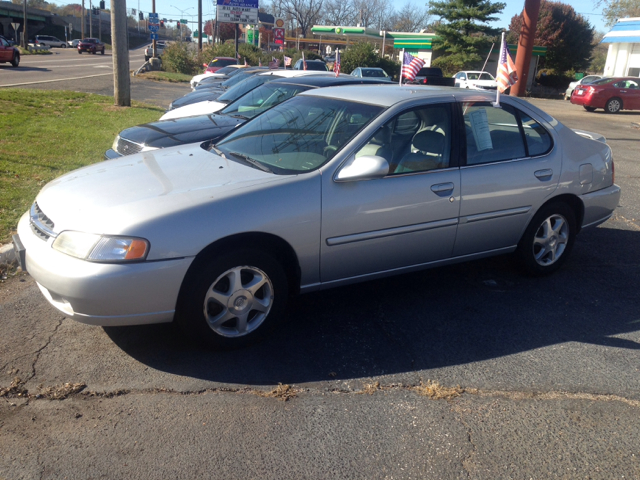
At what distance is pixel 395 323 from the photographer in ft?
13.8

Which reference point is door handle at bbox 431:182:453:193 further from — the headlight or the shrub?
the shrub

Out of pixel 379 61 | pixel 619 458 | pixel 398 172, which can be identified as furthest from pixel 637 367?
pixel 379 61

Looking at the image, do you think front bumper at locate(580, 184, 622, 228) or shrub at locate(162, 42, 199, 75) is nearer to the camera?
front bumper at locate(580, 184, 622, 228)

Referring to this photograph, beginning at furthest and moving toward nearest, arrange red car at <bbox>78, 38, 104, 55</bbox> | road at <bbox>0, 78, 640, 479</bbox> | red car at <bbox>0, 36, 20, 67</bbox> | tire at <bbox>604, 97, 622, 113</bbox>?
red car at <bbox>78, 38, 104, 55</bbox>, red car at <bbox>0, 36, 20, 67</bbox>, tire at <bbox>604, 97, 622, 113</bbox>, road at <bbox>0, 78, 640, 479</bbox>

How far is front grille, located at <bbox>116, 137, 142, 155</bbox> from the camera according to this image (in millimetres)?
6619

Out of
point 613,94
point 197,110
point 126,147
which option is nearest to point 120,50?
point 197,110

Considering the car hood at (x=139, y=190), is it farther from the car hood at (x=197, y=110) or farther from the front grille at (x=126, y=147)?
the car hood at (x=197, y=110)

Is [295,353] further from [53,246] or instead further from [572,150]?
[572,150]

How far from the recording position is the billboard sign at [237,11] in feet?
122

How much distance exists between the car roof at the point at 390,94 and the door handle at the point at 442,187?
0.70 metres

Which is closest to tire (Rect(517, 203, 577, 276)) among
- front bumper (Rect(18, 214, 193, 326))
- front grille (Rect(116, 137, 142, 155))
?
front bumper (Rect(18, 214, 193, 326))

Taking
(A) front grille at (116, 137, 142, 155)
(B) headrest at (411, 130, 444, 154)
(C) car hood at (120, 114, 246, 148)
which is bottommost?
(A) front grille at (116, 137, 142, 155)

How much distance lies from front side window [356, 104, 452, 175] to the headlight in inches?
64.6

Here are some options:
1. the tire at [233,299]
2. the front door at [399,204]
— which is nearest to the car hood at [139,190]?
the tire at [233,299]
